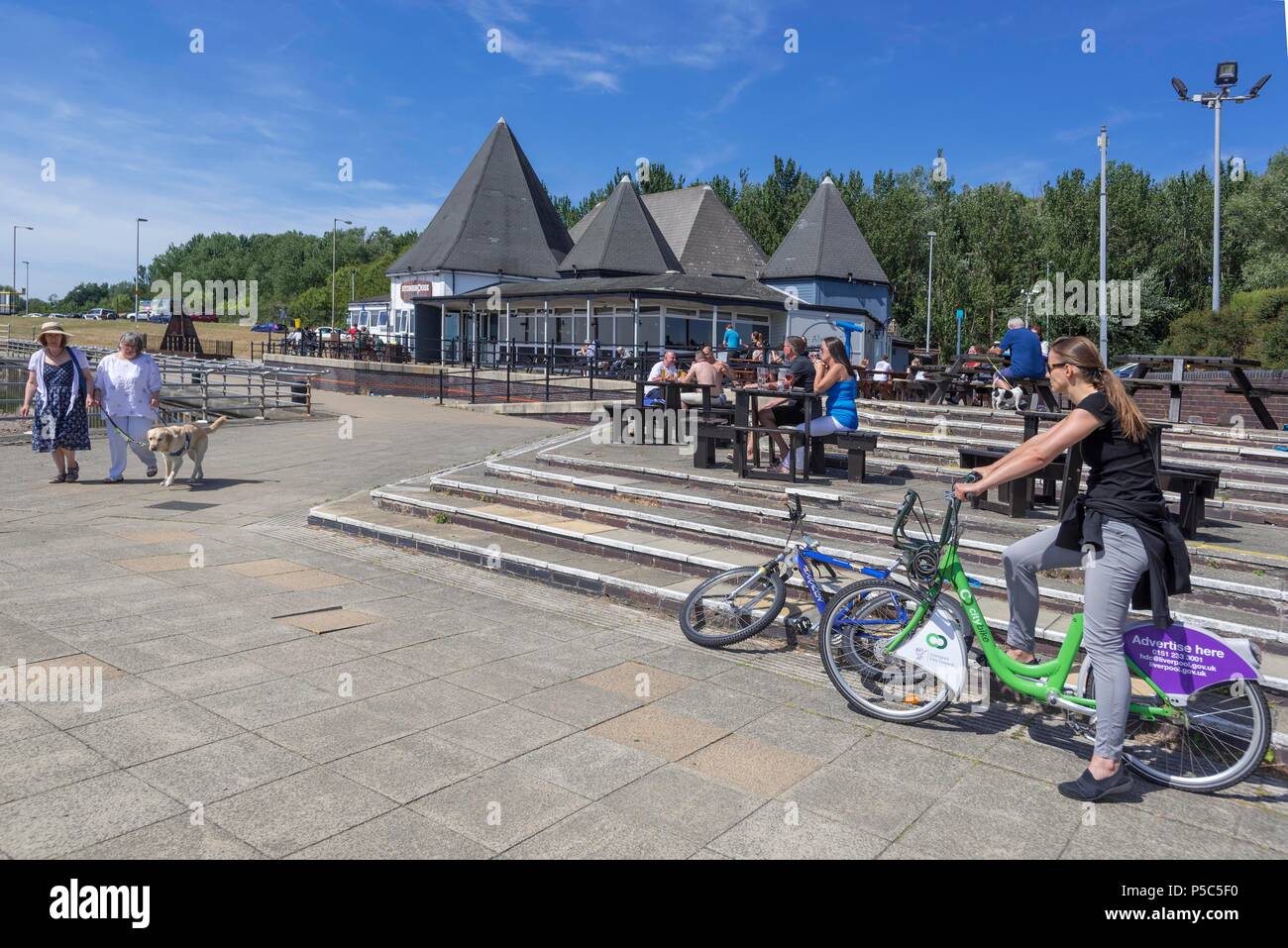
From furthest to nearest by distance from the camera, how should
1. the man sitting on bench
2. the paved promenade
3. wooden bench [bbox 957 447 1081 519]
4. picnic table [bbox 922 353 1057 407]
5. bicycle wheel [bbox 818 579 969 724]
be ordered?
1. picnic table [bbox 922 353 1057 407]
2. the man sitting on bench
3. wooden bench [bbox 957 447 1081 519]
4. bicycle wheel [bbox 818 579 969 724]
5. the paved promenade

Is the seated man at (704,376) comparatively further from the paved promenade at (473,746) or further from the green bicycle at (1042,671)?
the green bicycle at (1042,671)

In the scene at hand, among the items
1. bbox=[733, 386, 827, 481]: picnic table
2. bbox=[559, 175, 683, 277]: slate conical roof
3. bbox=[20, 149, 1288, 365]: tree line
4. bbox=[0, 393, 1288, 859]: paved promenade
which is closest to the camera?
bbox=[0, 393, 1288, 859]: paved promenade

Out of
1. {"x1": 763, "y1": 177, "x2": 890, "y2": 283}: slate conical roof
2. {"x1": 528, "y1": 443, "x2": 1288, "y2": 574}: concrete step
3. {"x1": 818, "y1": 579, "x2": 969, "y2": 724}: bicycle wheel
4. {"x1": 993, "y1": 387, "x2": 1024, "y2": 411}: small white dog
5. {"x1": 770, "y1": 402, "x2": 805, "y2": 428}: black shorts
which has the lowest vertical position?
{"x1": 818, "y1": 579, "x2": 969, "y2": 724}: bicycle wheel

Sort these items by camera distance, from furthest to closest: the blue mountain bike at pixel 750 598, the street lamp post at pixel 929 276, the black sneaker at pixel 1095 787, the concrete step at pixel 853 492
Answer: the street lamp post at pixel 929 276 → the concrete step at pixel 853 492 → the blue mountain bike at pixel 750 598 → the black sneaker at pixel 1095 787

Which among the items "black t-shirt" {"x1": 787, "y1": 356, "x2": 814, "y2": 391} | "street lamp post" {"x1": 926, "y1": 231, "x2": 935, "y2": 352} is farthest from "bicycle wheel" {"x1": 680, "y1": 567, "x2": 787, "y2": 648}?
"street lamp post" {"x1": 926, "y1": 231, "x2": 935, "y2": 352}

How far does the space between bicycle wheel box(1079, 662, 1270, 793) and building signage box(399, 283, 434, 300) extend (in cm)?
4529

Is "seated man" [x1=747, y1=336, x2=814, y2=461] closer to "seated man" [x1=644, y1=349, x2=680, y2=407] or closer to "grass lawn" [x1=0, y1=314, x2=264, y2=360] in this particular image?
"seated man" [x1=644, y1=349, x2=680, y2=407]

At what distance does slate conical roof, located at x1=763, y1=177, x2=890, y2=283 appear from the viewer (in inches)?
1729

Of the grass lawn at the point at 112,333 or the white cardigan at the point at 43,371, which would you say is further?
the grass lawn at the point at 112,333

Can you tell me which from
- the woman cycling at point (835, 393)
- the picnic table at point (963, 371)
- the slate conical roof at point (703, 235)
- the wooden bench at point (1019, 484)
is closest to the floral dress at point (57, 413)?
the woman cycling at point (835, 393)

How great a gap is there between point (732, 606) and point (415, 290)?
44001 mm

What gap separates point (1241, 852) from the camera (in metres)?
3.72

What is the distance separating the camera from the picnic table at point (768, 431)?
392 inches

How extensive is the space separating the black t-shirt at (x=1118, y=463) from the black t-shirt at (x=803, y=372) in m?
6.63
